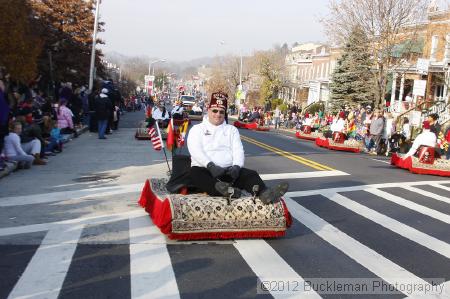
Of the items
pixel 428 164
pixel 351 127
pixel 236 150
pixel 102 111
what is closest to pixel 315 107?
pixel 351 127

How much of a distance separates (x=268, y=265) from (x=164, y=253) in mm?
1261

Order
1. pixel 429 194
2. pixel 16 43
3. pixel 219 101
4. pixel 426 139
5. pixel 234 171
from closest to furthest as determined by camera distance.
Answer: pixel 234 171
pixel 219 101
pixel 429 194
pixel 426 139
pixel 16 43

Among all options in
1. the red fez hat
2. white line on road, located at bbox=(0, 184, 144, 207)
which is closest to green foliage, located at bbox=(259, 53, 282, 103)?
white line on road, located at bbox=(0, 184, 144, 207)

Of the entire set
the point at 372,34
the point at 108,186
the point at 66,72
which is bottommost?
the point at 108,186

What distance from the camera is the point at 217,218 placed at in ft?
24.6

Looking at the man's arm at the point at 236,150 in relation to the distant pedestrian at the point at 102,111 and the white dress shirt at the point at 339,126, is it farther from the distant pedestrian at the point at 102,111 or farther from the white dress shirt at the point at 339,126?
the white dress shirt at the point at 339,126

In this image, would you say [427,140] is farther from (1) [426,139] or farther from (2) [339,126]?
(2) [339,126]

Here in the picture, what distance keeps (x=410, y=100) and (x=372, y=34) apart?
23.0ft

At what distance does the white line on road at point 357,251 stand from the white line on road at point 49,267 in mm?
→ 3457

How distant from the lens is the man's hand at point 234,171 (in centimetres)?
827

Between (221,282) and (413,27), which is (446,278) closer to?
(221,282)

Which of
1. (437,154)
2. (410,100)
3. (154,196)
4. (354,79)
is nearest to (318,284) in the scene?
(154,196)

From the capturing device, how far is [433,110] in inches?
1459

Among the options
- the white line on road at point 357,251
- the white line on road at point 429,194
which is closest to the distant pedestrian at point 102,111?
the white line on road at point 429,194
